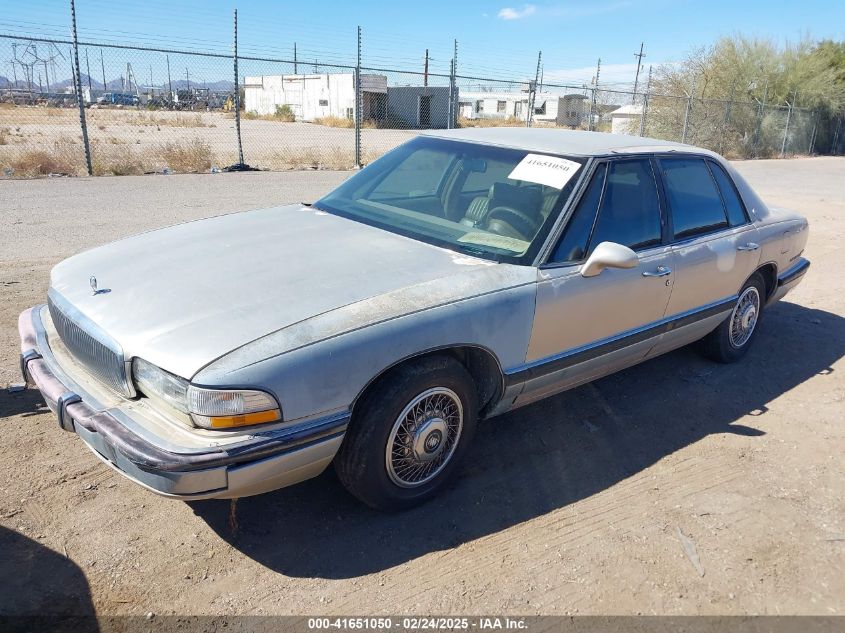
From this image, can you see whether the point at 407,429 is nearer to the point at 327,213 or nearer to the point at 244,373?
the point at 244,373

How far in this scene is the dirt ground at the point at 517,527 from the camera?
8.45 feet

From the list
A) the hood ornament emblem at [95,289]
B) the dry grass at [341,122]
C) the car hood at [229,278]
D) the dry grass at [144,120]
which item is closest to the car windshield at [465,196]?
the car hood at [229,278]

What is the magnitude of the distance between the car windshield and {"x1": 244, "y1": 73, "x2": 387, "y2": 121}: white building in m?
30.4

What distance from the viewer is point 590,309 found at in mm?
3471

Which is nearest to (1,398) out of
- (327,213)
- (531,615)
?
(327,213)

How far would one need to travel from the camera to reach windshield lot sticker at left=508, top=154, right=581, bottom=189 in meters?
3.57

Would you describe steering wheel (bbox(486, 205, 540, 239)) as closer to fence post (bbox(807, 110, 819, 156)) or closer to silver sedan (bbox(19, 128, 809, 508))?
silver sedan (bbox(19, 128, 809, 508))

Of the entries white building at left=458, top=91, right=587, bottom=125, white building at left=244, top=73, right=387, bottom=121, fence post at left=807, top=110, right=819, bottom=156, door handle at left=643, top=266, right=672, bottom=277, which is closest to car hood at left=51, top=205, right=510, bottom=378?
door handle at left=643, top=266, right=672, bottom=277

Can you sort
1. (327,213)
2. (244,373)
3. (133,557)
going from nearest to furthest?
(244,373), (133,557), (327,213)

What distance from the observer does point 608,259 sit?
3240mm

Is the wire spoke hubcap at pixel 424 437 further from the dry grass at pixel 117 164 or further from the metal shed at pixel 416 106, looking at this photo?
the metal shed at pixel 416 106

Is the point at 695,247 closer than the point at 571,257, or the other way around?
the point at 571,257

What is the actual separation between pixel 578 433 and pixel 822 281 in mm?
5201

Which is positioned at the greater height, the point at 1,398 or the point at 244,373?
the point at 244,373
